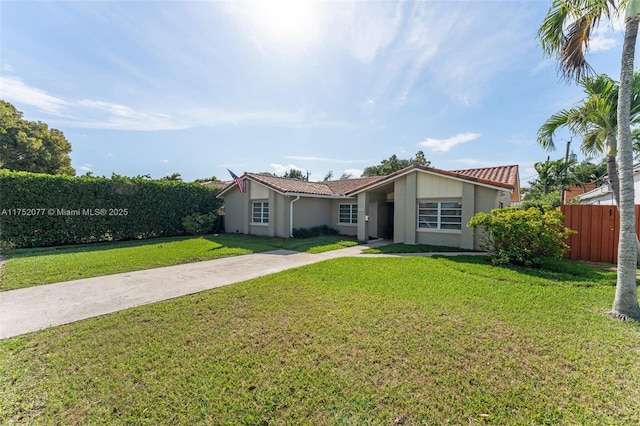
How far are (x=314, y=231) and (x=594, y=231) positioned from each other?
1385 centimetres

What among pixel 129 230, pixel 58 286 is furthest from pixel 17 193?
pixel 58 286

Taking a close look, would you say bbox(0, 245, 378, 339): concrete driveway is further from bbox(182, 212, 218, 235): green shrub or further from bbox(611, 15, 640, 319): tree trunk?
bbox(182, 212, 218, 235): green shrub

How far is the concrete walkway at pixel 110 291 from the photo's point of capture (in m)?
5.48

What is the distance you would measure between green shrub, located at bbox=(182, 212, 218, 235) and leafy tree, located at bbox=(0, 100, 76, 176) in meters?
15.1

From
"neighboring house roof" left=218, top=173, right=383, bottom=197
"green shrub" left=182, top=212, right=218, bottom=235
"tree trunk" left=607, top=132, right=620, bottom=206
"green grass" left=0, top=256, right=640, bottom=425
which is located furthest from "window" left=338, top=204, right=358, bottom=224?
"green grass" left=0, top=256, right=640, bottom=425

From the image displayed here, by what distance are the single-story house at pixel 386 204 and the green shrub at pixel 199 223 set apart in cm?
134

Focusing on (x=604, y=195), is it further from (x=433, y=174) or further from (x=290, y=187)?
(x=290, y=187)

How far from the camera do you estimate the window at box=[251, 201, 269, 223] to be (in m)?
19.4

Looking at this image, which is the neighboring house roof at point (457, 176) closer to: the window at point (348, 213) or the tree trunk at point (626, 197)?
the window at point (348, 213)

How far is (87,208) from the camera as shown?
15227 millimetres

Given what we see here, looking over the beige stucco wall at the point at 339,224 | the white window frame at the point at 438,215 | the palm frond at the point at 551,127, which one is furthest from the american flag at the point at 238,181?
the palm frond at the point at 551,127

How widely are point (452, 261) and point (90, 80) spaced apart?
56.2ft

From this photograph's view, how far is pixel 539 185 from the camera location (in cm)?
3156

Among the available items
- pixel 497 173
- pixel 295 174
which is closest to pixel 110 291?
pixel 497 173
